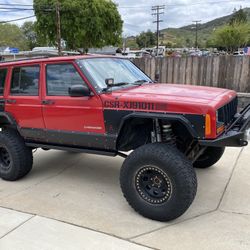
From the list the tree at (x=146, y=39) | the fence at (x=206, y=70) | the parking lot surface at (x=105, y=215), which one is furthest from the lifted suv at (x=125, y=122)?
the tree at (x=146, y=39)

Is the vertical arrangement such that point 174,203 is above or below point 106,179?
above

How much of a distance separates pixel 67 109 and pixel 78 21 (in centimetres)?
2945

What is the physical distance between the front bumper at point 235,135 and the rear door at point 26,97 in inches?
96.4

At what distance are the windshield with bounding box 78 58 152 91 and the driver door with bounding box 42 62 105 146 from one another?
0.41ft

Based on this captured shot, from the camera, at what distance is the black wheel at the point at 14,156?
518 centimetres

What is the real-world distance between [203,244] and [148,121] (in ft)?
5.11

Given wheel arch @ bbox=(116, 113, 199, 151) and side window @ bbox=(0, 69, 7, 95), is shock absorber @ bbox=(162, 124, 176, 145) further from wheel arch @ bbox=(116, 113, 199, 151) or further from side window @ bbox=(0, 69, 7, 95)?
side window @ bbox=(0, 69, 7, 95)

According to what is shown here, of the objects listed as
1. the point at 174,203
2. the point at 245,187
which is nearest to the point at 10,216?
the point at 174,203

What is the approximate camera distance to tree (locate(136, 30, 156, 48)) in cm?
11136

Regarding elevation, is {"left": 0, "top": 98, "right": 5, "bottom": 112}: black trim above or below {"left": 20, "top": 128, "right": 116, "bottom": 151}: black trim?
above

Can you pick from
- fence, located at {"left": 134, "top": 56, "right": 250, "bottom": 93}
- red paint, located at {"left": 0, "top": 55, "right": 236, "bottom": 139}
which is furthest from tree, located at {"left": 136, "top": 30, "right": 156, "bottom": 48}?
red paint, located at {"left": 0, "top": 55, "right": 236, "bottom": 139}

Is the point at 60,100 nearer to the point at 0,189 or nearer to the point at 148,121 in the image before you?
the point at 148,121

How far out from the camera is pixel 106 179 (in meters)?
5.38

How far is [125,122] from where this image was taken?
416cm
